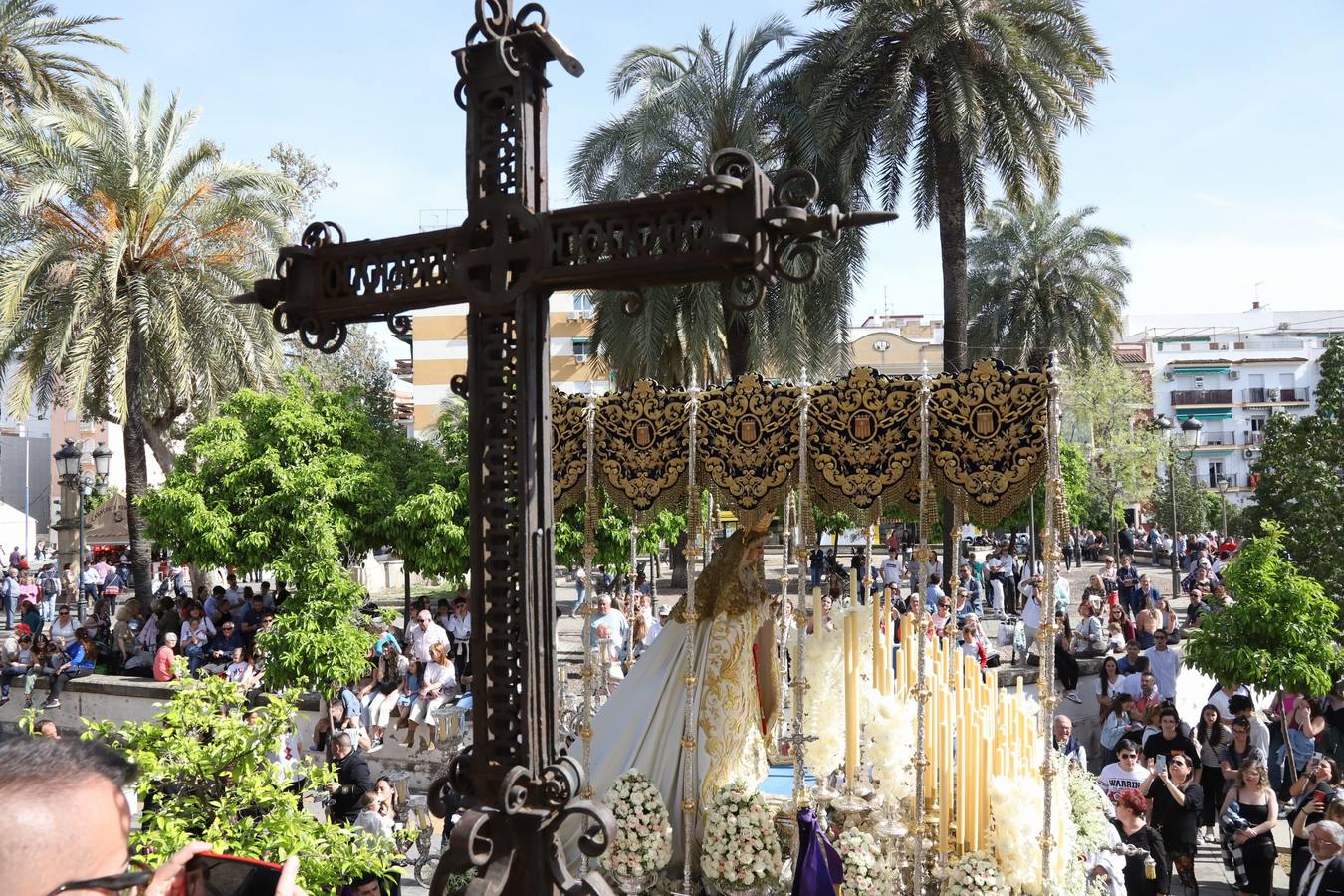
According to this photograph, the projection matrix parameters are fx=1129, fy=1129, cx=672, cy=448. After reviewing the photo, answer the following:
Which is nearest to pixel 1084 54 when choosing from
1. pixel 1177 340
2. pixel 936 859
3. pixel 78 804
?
pixel 936 859

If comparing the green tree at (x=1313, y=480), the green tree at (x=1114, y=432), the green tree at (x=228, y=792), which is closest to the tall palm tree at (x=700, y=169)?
the green tree at (x=1313, y=480)

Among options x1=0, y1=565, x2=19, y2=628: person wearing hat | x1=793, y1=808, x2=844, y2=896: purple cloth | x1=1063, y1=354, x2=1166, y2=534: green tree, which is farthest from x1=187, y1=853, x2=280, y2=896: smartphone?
x1=1063, y1=354, x2=1166, y2=534: green tree

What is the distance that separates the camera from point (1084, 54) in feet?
55.5

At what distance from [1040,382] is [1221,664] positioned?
5106 mm

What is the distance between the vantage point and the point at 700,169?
18.2m

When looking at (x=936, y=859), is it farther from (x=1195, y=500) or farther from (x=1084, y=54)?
(x=1195, y=500)

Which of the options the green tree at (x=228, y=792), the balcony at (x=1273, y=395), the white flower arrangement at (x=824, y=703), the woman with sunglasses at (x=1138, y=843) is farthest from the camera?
the balcony at (x=1273, y=395)

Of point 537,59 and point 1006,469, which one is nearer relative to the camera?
point 537,59

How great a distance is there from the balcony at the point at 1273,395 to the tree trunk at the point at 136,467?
2385 inches

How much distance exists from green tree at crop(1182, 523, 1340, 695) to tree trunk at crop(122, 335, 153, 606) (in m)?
14.8

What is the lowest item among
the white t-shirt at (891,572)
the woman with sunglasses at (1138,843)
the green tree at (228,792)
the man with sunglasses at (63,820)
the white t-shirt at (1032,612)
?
the woman with sunglasses at (1138,843)

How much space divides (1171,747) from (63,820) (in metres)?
9.66

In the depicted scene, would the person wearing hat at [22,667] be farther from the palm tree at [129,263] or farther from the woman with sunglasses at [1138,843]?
the woman with sunglasses at [1138,843]

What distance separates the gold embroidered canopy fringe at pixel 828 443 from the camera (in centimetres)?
709
